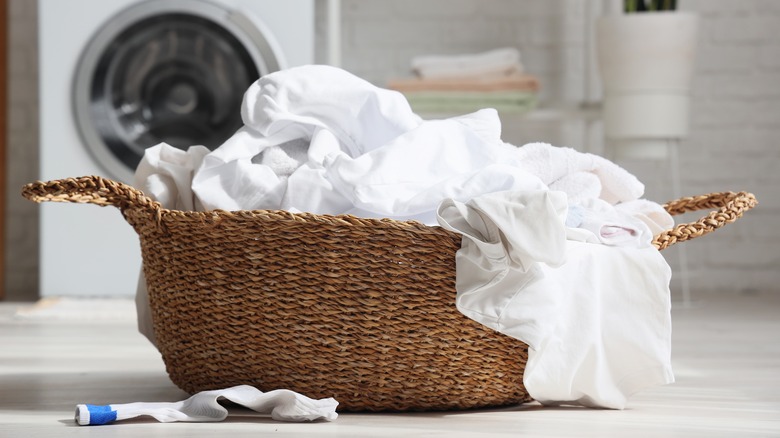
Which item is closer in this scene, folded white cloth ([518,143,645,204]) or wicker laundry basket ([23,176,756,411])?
wicker laundry basket ([23,176,756,411])

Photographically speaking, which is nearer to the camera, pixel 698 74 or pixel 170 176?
pixel 170 176

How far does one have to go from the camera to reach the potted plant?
9.08 feet

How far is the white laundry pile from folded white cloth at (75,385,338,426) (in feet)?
0.68

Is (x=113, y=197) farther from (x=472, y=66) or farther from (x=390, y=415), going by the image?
(x=472, y=66)

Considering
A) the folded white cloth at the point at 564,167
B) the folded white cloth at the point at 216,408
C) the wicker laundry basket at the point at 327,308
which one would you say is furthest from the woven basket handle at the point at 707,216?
the folded white cloth at the point at 216,408

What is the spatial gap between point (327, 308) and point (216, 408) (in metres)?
0.17

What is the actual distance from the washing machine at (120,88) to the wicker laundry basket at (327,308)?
1578 mm

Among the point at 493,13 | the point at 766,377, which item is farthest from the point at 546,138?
the point at 766,377

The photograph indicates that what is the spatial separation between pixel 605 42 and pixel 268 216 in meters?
1.88

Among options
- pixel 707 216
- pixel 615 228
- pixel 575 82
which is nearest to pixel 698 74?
pixel 575 82

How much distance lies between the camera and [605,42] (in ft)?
9.31

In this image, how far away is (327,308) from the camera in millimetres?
1174

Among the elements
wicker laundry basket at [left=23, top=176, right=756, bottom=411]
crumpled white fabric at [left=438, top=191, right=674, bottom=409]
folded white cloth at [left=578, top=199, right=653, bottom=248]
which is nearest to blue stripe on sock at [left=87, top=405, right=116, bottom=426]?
wicker laundry basket at [left=23, top=176, right=756, bottom=411]

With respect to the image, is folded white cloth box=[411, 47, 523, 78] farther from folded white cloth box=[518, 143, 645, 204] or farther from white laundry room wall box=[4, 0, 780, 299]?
folded white cloth box=[518, 143, 645, 204]
